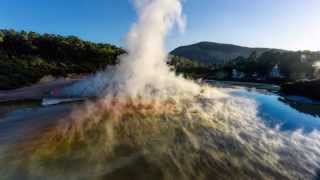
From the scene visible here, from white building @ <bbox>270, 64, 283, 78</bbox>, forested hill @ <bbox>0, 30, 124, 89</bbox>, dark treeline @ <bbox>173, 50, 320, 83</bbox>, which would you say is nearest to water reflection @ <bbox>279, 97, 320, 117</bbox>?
forested hill @ <bbox>0, 30, 124, 89</bbox>

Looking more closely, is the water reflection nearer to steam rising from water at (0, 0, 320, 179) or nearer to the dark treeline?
steam rising from water at (0, 0, 320, 179)

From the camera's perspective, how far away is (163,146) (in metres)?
14.6

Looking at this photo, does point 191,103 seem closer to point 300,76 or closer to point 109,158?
point 109,158

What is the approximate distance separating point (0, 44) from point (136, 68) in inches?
2810

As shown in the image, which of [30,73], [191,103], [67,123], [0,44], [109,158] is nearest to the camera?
[109,158]

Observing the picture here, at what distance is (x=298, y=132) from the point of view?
2023 centimetres

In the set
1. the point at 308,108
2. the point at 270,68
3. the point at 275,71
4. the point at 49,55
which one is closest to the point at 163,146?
the point at 308,108

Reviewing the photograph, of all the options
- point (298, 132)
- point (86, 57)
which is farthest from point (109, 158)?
point (86, 57)

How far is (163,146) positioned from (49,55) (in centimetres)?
8658

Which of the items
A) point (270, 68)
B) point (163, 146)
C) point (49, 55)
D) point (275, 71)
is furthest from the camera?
point (270, 68)

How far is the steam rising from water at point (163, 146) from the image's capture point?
1170 centimetres

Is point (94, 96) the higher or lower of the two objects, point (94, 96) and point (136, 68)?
the lower

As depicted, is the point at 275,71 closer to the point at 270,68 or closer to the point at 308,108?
the point at 270,68

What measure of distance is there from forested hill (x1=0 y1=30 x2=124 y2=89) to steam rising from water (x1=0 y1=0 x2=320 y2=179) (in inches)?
1733
